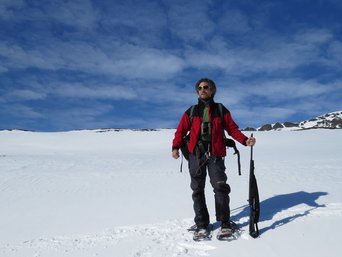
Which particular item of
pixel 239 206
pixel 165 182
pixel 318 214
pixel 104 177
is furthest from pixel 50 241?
pixel 104 177

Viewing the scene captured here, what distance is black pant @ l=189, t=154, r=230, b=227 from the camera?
192 inches

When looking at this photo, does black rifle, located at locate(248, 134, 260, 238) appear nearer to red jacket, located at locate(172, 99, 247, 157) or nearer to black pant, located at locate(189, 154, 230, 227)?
black pant, located at locate(189, 154, 230, 227)

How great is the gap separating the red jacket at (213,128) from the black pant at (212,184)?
15cm

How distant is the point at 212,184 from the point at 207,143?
0.57 m

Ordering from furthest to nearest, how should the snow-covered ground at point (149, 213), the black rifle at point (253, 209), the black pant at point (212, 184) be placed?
the black pant at point (212, 184), the black rifle at point (253, 209), the snow-covered ground at point (149, 213)

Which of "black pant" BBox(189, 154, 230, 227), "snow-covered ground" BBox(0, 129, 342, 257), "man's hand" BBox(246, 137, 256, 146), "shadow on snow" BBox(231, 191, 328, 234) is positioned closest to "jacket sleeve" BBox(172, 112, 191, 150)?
"black pant" BBox(189, 154, 230, 227)

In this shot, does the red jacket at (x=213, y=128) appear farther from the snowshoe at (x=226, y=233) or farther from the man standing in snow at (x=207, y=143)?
the snowshoe at (x=226, y=233)

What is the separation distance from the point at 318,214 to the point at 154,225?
2483 millimetres

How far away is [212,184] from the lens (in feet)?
16.3

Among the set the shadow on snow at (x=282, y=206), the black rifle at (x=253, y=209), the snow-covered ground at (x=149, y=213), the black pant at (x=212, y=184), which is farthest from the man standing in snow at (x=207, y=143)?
the shadow on snow at (x=282, y=206)

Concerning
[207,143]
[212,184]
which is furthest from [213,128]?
[212,184]

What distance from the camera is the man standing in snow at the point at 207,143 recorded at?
4.90 meters

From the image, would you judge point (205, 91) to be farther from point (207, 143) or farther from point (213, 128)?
point (207, 143)

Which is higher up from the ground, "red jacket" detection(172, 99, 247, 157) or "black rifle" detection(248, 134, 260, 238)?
"red jacket" detection(172, 99, 247, 157)
